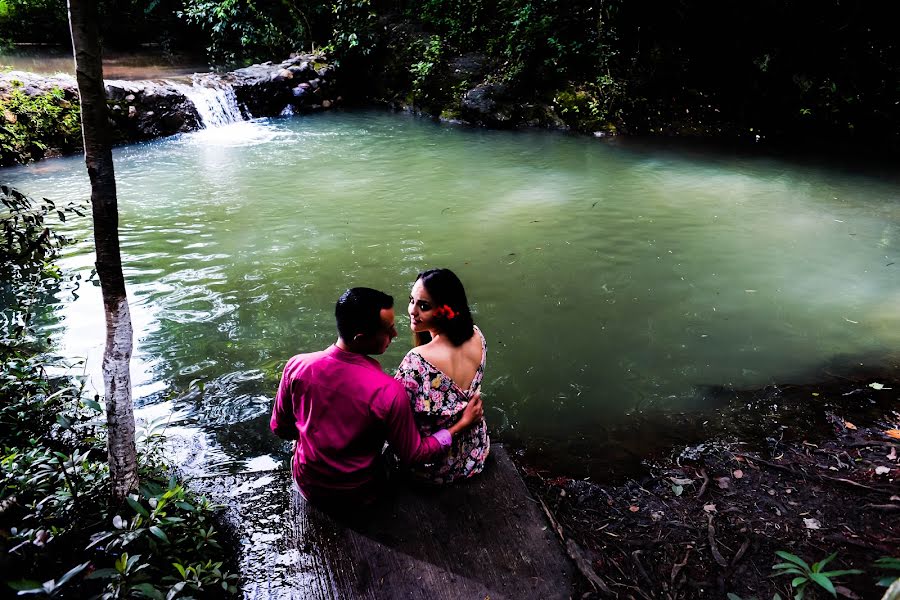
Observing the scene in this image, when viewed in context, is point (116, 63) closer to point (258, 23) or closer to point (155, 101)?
point (258, 23)

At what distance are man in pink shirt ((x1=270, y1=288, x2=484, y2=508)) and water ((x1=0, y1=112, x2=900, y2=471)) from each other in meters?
1.24

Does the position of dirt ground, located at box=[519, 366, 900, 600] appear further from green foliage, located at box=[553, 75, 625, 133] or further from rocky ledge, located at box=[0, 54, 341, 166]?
green foliage, located at box=[553, 75, 625, 133]

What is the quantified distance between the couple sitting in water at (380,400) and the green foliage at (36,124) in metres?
11.5

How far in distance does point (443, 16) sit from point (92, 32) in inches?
655

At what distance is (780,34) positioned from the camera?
12.9 meters

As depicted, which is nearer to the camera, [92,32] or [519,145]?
[92,32]

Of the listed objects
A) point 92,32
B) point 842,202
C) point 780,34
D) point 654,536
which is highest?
point 780,34

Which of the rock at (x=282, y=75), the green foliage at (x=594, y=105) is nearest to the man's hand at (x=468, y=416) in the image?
the green foliage at (x=594, y=105)

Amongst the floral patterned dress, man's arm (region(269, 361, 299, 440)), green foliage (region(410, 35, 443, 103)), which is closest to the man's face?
the floral patterned dress

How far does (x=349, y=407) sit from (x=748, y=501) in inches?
97.6

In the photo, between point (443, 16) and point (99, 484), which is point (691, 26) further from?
point (99, 484)

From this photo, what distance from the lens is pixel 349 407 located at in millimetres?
2346

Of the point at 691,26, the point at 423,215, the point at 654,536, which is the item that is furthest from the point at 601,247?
the point at 691,26

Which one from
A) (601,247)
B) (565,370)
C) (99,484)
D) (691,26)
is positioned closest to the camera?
(99,484)
